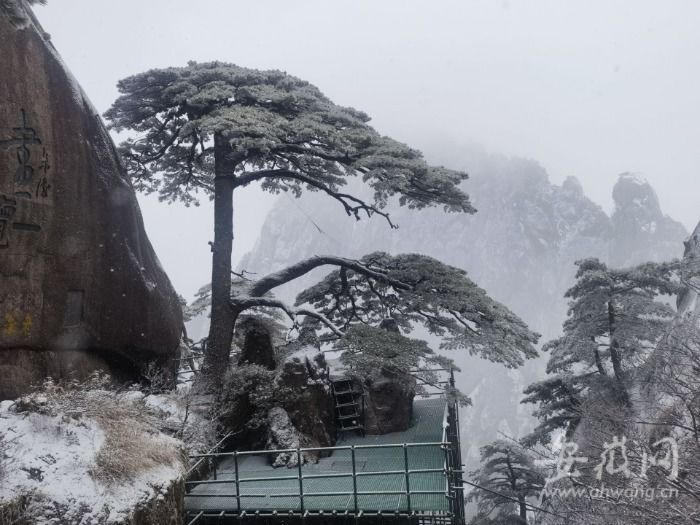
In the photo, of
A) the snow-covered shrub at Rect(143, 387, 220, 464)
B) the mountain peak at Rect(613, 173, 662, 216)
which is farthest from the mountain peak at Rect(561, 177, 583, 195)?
the snow-covered shrub at Rect(143, 387, 220, 464)

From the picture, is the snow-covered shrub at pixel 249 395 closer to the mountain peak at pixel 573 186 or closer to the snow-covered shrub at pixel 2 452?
the snow-covered shrub at pixel 2 452

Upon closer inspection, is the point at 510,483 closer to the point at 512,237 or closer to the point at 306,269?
the point at 306,269

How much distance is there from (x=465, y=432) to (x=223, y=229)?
6916 centimetres

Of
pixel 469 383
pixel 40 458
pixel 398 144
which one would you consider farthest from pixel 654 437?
pixel 469 383

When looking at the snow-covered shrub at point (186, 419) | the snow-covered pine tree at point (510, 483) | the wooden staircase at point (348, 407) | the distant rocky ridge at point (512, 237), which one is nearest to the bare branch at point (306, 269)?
the wooden staircase at point (348, 407)

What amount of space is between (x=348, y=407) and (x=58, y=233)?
261 inches

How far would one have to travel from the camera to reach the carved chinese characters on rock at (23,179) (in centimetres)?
725

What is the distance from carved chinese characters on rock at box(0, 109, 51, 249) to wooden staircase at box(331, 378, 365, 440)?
6.56 metres

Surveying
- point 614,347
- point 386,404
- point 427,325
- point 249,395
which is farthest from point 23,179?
point 614,347

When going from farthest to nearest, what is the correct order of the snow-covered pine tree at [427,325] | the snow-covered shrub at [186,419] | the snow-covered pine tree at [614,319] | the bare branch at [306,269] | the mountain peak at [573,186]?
the mountain peak at [573,186] → the snow-covered pine tree at [614,319] → the bare branch at [306,269] → the snow-covered pine tree at [427,325] → the snow-covered shrub at [186,419]

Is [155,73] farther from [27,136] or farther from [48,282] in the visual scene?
[48,282]

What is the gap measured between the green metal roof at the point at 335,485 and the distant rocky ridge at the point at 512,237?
74.6m

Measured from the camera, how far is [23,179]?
7484mm

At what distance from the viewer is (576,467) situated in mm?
11094
